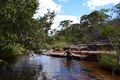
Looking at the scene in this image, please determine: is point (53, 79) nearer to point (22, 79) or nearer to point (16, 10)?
point (22, 79)

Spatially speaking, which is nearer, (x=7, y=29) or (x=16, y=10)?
(x=16, y=10)

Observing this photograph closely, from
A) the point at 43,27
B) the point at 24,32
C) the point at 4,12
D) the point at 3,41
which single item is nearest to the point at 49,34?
the point at 43,27

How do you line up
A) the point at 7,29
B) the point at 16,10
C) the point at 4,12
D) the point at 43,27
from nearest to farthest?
the point at 4,12, the point at 16,10, the point at 7,29, the point at 43,27

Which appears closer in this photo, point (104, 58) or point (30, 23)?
point (30, 23)

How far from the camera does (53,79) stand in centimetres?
2036

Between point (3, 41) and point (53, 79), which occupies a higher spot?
point (3, 41)

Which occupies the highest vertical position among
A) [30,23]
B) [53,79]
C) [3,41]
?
[30,23]

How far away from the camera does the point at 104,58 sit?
25.8m

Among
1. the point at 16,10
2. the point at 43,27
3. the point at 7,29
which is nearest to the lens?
the point at 16,10

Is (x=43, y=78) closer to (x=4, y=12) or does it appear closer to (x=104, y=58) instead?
(x=4, y=12)

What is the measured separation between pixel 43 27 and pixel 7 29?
371 centimetres

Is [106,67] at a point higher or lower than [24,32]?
lower

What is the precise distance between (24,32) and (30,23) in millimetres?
971

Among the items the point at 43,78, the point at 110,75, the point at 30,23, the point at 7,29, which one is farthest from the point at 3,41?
the point at 110,75
